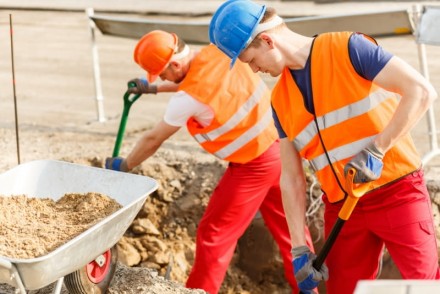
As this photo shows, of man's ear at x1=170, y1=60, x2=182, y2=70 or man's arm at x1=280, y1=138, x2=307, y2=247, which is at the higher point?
man's ear at x1=170, y1=60, x2=182, y2=70

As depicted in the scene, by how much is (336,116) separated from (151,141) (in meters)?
1.77

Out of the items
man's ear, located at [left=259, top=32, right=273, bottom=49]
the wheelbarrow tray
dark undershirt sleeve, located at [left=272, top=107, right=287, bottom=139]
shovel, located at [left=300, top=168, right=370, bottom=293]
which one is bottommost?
the wheelbarrow tray

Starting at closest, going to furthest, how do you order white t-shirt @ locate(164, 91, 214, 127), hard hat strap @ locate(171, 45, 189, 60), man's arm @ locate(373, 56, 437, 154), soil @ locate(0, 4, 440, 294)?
man's arm @ locate(373, 56, 437, 154) → white t-shirt @ locate(164, 91, 214, 127) → hard hat strap @ locate(171, 45, 189, 60) → soil @ locate(0, 4, 440, 294)

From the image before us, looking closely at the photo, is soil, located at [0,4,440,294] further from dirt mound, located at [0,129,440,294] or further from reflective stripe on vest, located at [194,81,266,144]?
reflective stripe on vest, located at [194,81,266,144]

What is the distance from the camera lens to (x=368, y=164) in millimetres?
4590

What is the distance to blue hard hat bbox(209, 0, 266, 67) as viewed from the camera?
4.59m

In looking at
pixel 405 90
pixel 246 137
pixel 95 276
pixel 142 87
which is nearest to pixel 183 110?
pixel 246 137

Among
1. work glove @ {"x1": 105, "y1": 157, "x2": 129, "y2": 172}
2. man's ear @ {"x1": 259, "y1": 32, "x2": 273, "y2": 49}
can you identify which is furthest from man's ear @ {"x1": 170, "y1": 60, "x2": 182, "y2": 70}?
man's ear @ {"x1": 259, "y1": 32, "x2": 273, "y2": 49}

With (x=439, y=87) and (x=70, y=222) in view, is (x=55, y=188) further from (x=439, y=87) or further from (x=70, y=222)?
(x=439, y=87)

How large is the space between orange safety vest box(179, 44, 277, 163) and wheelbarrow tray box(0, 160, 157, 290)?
1.00 metres

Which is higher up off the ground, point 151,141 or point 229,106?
point 229,106

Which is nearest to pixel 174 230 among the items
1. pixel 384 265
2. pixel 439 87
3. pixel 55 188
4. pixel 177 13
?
pixel 384 265

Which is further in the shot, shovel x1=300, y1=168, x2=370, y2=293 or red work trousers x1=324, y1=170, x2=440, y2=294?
red work trousers x1=324, y1=170, x2=440, y2=294

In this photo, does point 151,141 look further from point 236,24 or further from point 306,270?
point 236,24
